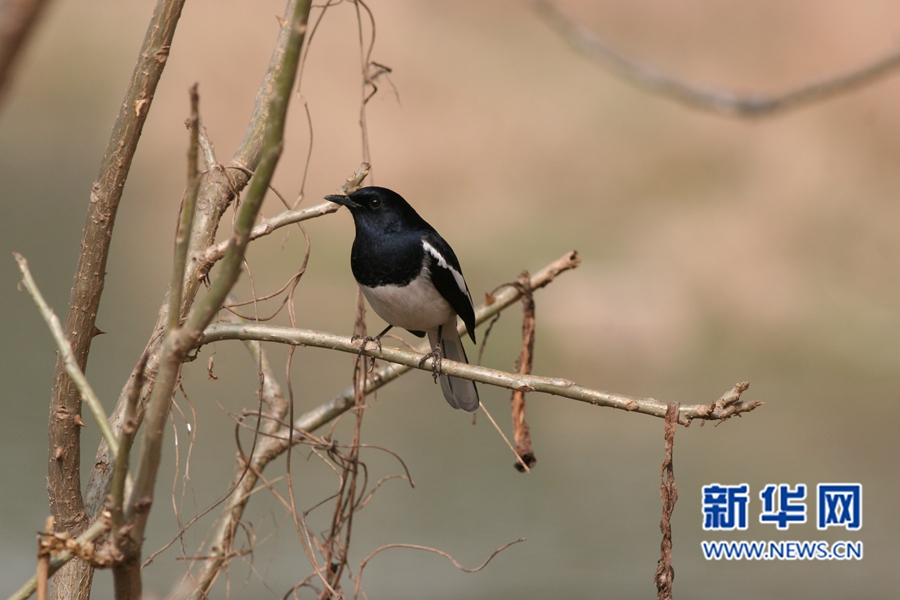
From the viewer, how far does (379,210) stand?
414 cm

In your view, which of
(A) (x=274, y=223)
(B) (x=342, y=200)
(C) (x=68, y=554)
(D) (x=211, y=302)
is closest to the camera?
(D) (x=211, y=302)

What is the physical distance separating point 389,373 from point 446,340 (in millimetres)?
1074

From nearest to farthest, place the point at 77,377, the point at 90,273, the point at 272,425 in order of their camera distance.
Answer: the point at 77,377, the point at 90,273, the point at 272,425

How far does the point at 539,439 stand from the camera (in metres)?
9.05

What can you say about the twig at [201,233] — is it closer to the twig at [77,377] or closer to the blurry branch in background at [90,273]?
the blurry branch in background at [90,273]

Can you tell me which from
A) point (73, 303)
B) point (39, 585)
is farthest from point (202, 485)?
point (39, 585)

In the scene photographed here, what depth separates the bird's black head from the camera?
13.5 ft

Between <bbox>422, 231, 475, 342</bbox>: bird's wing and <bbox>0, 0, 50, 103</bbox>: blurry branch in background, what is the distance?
3305 millimetres

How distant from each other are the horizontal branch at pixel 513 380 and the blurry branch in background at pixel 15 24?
1.28m

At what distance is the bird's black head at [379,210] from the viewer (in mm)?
4109

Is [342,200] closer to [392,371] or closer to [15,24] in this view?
[392,371]

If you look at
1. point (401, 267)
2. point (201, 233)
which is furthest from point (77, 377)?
point (401, 267)

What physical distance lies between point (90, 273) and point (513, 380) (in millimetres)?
1094

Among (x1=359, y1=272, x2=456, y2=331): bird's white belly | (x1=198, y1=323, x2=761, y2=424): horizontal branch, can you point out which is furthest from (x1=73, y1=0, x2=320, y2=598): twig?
(x1=359, y1=272, x2=456, y2=331): bird's white belly
